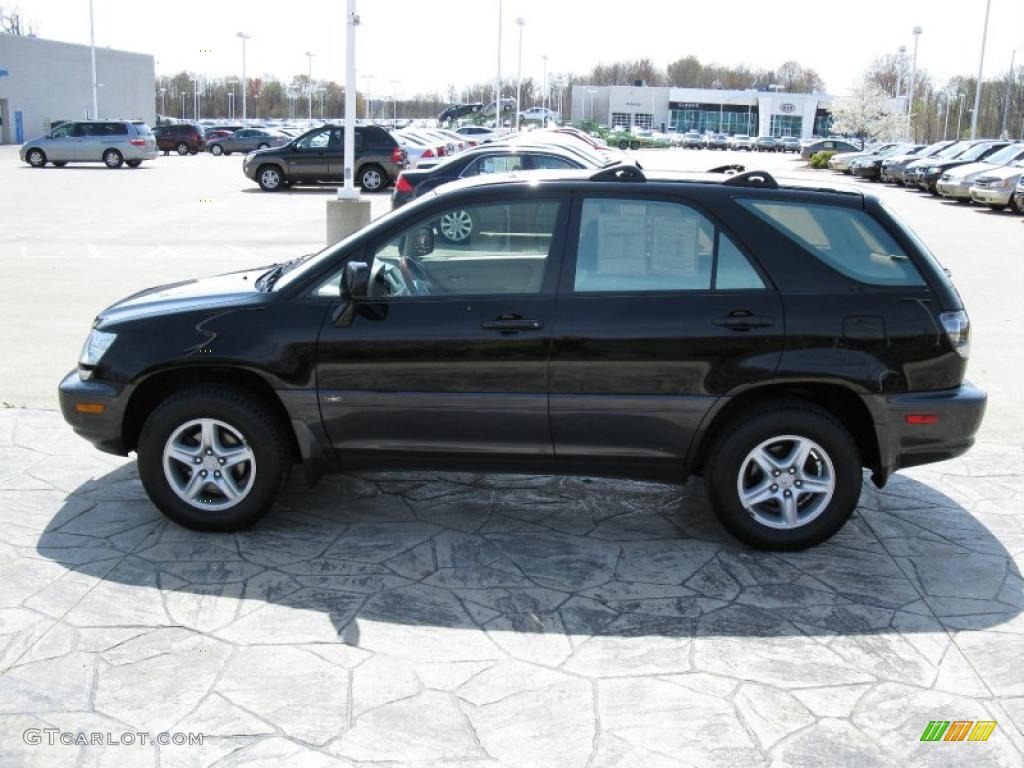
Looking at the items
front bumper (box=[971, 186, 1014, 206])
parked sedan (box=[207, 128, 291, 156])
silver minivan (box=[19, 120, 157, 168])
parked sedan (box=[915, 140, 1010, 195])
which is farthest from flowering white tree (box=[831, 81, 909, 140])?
silver minivan (box=[19, 120, 157, 168])

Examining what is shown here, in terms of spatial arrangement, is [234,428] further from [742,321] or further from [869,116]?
[869,116]

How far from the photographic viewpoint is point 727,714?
3.94m

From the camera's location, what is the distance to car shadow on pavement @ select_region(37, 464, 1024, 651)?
4617mm

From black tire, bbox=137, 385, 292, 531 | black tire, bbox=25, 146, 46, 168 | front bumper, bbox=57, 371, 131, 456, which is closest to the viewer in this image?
black tire, bbox=137, 385, 292, 531

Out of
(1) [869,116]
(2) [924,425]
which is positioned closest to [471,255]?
(2) [924,425]

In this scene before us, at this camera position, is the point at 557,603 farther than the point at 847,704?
Yes

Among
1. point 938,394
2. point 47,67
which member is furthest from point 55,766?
point 47,67

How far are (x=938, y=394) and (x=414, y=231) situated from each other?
258 centimetres

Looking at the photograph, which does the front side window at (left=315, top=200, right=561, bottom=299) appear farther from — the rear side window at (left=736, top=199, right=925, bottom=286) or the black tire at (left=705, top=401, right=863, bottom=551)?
the black tire at (left=705, top=401, right=863, bottom=551)

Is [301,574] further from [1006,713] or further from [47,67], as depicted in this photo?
[47,67]

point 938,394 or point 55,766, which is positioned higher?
point 938,394

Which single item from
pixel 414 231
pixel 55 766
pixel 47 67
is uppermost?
pixel 47 67

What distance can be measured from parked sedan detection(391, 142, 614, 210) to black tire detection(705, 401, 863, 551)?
1202 centimetres

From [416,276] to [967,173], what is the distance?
28.3 metres
